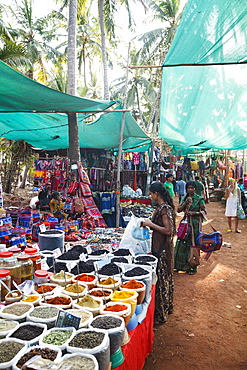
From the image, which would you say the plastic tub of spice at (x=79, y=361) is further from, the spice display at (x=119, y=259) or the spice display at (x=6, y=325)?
the spice display at (x=119, y=259)

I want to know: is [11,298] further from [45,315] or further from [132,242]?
[132,242]

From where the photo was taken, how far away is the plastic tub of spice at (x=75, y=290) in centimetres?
196

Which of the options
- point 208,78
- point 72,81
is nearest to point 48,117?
point 72,81

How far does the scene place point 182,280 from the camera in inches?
185

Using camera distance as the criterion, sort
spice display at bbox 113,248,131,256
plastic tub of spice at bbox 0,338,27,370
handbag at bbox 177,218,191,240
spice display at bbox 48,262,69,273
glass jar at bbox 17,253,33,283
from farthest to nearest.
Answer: handbag at bbox 177,218,191,240
spice display at bbox 113,248,131,256
spice display at bbox 48,262,69,273
glass jar at bbox 17,253,33,283
plastic tub of spice at bbox 0,338,27,370

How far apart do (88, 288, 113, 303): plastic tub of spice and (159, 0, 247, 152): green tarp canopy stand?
8.52 ft

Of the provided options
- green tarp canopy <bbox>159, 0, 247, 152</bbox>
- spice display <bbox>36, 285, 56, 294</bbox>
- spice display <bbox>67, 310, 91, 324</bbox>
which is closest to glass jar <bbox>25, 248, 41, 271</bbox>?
spice display <bbox>36, 285, 56, 294</bbox>

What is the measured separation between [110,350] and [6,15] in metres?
18.5

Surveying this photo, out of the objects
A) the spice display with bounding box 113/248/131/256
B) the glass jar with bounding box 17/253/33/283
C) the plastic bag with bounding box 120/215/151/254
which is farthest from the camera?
the plastic bag with bounding box 120/215/151/254

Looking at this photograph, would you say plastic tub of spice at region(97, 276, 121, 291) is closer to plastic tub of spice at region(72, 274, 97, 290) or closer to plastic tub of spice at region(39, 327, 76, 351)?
plastic tub of spice at region(72, 274, 97, 290)

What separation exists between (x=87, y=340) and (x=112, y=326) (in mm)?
190

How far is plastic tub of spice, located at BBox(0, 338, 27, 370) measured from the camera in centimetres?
122

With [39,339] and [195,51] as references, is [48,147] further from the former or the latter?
[39,339]

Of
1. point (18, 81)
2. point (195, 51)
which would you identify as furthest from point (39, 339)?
point (195, 51)
